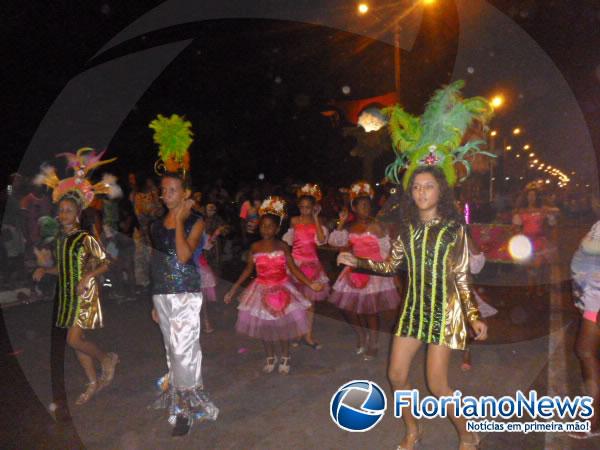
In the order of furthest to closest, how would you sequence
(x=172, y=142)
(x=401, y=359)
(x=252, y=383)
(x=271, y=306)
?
(x=271, y=306), (x=252, y=383), (x=172, y=142), (x=401, y=359)

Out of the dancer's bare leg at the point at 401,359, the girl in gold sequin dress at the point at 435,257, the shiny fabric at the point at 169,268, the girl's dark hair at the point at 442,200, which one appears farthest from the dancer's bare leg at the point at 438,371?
the shiny fabric at the point at 169,268

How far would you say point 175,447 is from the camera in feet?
13.6

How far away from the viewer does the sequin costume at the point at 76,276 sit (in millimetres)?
4930

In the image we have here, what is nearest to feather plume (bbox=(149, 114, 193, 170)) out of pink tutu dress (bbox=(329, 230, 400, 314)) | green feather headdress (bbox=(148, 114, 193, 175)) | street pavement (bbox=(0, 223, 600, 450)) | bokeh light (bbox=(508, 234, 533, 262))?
green feather headdress (bbox=(148, 114, 193, 175))

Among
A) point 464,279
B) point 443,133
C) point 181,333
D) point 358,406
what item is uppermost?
point 443,133

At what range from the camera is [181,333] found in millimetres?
4410

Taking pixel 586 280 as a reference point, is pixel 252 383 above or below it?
below

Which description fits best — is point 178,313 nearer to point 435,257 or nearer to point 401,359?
point 401,359

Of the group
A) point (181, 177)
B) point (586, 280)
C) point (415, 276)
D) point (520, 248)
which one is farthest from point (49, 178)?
point (520, 248)

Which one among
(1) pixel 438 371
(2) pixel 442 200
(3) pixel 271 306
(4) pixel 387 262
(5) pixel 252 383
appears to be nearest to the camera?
(1) pixel 438 371

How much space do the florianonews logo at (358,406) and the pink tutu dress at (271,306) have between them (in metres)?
0.89

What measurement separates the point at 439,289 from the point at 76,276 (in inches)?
135

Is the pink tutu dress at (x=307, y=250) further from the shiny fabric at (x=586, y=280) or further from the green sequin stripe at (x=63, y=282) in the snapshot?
the shiny fabric at (x=586, y=280)

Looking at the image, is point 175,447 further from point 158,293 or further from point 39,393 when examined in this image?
point 39,393
